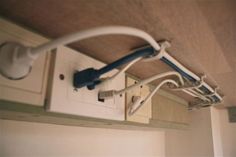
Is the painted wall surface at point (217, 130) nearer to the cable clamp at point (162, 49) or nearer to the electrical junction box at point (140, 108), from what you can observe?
the electrical junction box at point (140, 108)

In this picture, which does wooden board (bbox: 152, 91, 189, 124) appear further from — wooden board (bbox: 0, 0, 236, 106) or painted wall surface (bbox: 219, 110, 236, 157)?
painted wall surface (bbox: 219, 110, 236, 157)

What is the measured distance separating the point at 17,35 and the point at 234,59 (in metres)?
0.66

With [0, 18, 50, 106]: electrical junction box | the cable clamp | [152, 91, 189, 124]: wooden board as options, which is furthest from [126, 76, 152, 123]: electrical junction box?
[0, 18, 50, 106]: electrical junction box

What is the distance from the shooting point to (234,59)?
2.17 ft

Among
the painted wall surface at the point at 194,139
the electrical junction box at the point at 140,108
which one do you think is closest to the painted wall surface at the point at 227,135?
the painted wall surface at the point at 194,139

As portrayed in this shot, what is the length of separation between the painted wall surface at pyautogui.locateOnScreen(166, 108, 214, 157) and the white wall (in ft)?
1.36

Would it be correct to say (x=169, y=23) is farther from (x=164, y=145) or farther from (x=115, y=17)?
(x=164, y=145)

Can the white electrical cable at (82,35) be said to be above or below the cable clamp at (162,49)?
below

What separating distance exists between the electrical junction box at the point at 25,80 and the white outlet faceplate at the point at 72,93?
23 millimetres

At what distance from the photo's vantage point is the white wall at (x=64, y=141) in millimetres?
513

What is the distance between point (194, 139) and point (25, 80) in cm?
132

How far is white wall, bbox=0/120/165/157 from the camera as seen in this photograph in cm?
51

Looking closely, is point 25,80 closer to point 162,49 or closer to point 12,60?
point 12,60

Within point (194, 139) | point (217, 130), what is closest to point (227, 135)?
point (217, 130)
